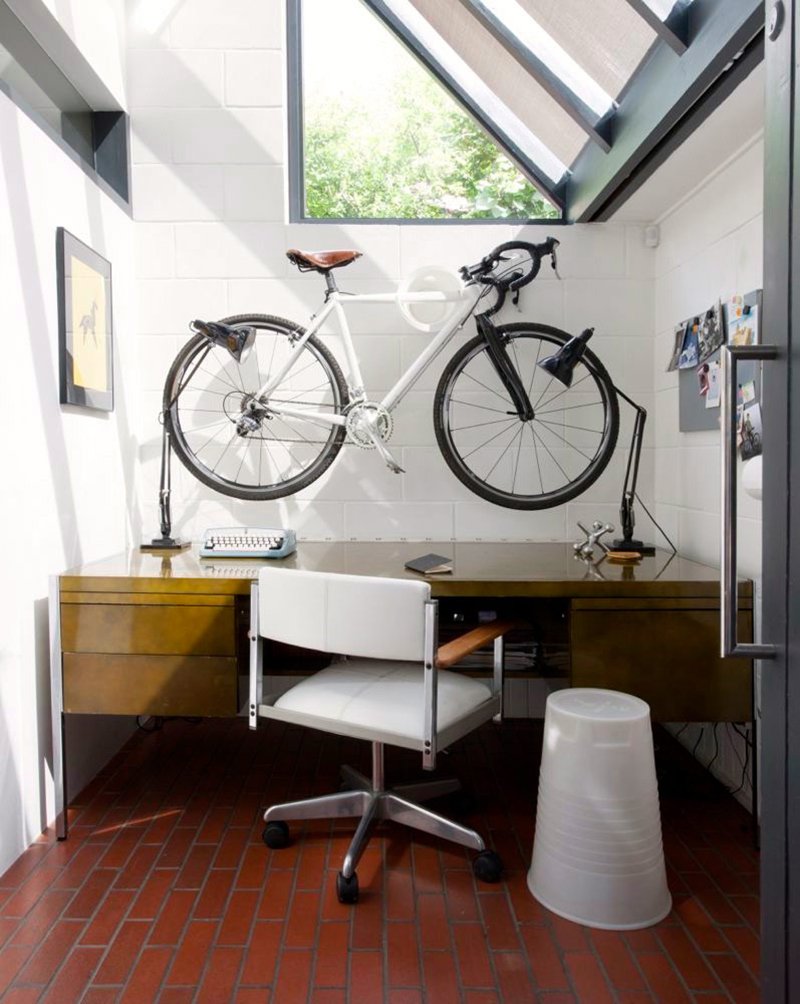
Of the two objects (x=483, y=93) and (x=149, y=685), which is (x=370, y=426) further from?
(x=483, y=93)

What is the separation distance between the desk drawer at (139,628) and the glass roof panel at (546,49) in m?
2.08

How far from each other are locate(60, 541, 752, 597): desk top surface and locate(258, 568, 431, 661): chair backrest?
37 cm

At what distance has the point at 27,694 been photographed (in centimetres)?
234

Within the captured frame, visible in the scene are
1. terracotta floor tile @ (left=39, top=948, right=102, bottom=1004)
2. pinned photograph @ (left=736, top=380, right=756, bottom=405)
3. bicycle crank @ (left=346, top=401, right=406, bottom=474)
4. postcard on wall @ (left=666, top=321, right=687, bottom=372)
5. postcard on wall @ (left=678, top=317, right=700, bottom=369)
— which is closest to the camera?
terracotta floor tile @ (left=39, top=948, right=102, bottom=1004)

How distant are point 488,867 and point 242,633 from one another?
99cm

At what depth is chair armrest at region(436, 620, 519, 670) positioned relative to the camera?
1978 mm

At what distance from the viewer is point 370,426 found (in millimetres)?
3062

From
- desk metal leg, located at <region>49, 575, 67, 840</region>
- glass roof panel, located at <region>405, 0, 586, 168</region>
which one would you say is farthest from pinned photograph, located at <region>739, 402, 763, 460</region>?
desk metal leg, located at <region>49, 575, 67, 840</region>

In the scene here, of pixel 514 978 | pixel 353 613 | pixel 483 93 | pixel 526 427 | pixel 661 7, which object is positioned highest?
pixel 483 93

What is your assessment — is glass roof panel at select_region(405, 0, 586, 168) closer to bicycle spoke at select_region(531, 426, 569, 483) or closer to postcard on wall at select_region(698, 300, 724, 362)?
postcard on wall at select_region(698, 300, 724, 362)

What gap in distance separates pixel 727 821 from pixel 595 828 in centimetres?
81

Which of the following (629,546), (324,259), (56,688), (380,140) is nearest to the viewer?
(56,688)

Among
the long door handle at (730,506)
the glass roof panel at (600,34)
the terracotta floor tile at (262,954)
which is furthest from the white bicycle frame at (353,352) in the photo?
the long door handle at (730,506)

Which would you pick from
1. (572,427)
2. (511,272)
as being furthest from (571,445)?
(511,272)
